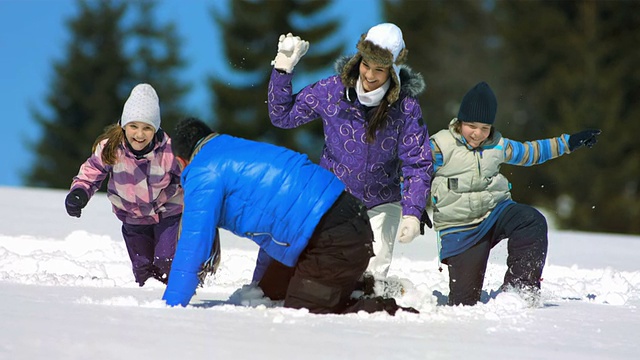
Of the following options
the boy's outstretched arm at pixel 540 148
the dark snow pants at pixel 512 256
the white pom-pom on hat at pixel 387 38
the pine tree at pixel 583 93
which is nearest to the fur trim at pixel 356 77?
the white pom-pom on hat at pixel 387 38

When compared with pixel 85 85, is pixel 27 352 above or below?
below

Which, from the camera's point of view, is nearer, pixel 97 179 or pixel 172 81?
pixel 97 179

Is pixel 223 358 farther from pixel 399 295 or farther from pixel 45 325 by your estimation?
pixel 399 295

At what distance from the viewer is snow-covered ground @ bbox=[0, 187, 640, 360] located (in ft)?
11.5

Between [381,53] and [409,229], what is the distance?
0.97m

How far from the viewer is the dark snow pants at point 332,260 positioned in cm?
464

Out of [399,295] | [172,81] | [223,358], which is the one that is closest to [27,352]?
[223,358]

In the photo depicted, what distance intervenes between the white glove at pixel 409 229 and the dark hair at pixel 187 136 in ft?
4.00

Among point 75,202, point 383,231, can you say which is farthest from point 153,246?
point 383,231

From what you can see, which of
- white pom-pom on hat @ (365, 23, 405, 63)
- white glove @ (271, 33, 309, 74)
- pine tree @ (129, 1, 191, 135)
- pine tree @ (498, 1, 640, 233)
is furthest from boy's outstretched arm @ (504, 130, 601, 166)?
pine tree @ (129, 1, 191, 135)

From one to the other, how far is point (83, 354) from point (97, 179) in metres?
2.94

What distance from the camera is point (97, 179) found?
20.2 ft

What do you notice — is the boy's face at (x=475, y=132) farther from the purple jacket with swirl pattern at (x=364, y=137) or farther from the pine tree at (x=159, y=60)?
the pine tree at (x=159, y=60)

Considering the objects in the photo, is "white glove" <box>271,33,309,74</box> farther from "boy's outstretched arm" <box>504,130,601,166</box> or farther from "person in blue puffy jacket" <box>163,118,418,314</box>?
"boy's outstretched arm" <box>504,130,601,166</box>
